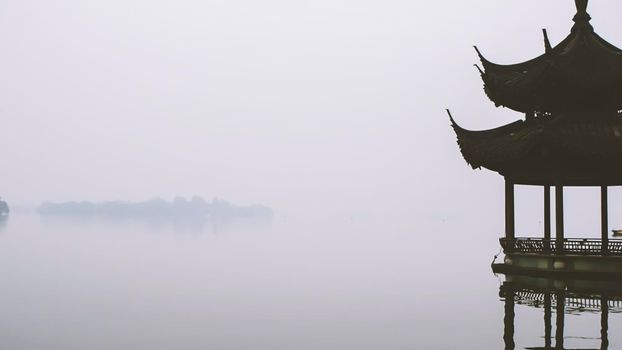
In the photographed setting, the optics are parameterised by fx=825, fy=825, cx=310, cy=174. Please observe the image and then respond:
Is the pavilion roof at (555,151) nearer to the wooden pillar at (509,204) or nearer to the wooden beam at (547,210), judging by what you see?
the wooden pillar at (509,204)

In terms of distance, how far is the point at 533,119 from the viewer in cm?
3719

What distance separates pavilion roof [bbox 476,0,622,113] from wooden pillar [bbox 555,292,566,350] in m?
9.05

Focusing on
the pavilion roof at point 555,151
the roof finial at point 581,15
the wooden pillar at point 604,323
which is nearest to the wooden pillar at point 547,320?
the wooden pillar at point 604,323

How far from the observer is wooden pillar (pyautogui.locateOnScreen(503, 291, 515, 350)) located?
25606mm

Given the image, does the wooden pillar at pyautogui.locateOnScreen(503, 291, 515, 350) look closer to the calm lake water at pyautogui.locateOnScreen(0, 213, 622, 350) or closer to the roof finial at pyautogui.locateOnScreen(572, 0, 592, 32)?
the calm lake water at pyautogui.locateOnScreen(0, 213, 622, 350)

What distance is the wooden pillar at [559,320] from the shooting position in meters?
24.3

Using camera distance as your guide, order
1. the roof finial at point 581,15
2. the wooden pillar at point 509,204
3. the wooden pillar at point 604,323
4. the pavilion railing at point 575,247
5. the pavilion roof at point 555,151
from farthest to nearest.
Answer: the wooden pillar at point 509,204, the roof finial at point 581,15, the pavilion railing at point 575,247, the pavilion roof at point 555,151, the wooden pillar at point 604,323

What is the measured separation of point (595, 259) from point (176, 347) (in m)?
17.4

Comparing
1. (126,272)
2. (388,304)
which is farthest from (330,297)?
(126,272)

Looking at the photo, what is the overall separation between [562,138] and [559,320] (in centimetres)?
973

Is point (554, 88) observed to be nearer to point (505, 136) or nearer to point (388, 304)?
point (505, 136)

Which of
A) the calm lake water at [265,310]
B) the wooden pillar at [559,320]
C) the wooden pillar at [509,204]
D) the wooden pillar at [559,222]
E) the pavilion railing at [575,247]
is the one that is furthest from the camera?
the wooden pillar at [509,204]

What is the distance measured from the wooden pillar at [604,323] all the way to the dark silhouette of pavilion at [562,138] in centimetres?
452

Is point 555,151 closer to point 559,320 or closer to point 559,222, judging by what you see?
point 559,222
